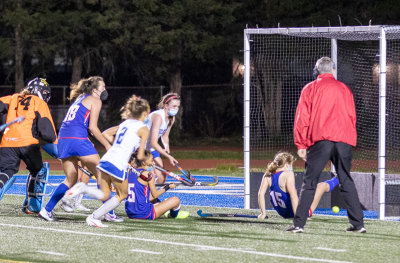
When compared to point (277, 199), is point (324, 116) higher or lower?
higher

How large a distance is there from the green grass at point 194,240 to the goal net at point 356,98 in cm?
185

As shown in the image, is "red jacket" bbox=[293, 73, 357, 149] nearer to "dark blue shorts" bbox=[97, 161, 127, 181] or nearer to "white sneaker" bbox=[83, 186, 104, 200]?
"dark blue shorts" bbox=[97, 161, 127, 181]

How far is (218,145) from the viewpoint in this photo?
35.6 meters

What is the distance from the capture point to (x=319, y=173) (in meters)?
9.91

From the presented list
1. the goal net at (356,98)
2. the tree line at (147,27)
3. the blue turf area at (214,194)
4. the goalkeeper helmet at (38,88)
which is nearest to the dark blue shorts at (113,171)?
the goalkeeper helmet at (38,88)

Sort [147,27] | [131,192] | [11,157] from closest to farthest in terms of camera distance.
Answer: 1. [131,192]
2. [11,157]
3. [147,27]

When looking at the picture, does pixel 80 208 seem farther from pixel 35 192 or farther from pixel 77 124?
pixel 77 124

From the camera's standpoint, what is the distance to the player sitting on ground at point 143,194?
35.4 ft

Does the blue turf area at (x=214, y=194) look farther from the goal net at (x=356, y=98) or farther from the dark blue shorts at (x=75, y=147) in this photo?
the dark blue shorts at (x=75, y=147)

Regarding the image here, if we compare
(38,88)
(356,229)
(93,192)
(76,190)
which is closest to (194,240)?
(93,192)

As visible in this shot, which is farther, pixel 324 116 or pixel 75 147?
pixel 75 147

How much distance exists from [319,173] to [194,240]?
5.62ft

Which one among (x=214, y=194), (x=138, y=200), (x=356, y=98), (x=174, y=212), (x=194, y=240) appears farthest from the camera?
(x=356, y=98)

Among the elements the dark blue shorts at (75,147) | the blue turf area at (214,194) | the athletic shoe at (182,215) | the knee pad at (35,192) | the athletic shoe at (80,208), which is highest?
the dark blue shorts at (75,147)
